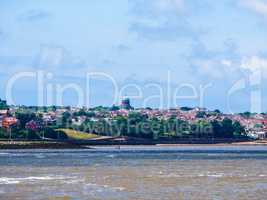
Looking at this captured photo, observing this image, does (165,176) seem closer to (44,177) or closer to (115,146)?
(44,177)

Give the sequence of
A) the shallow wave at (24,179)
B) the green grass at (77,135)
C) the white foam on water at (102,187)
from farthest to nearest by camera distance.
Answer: the green grass at (77,135), the shallow wave at (24,179), the white foam on water at (102,187)

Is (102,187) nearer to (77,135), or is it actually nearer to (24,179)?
(24,179)

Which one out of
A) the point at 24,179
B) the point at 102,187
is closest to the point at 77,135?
the point at 24,179

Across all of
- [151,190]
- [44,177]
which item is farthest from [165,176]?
[151,190]

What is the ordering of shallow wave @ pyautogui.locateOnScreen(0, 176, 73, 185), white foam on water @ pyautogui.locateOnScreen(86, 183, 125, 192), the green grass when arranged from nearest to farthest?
1. white foam on water @ pyautogui.locateOnScreen(86, 183, 125, 192)
2. shallow wave @ pyautogui.locateOnScreen(0, 176, 73, 185)
3. the green grass

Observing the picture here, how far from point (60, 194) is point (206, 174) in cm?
1742

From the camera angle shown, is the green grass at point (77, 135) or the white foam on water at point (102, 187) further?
the green grass at point (77, 135)

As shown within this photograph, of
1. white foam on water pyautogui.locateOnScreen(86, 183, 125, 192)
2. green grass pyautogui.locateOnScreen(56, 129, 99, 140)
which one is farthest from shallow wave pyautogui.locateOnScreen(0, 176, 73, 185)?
green grass pyautogui.locateOnScreen(56, 129, 99, 140)

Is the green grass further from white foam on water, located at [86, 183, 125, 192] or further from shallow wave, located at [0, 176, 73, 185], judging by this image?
white foam on water, located at [86, 183, 125, 192]

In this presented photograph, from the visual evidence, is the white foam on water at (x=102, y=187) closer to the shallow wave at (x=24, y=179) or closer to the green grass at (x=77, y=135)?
the shallow wave at (x=24, y=179)

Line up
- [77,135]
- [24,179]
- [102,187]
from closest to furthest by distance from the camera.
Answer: [102,187] → [24,179] → [77,135]

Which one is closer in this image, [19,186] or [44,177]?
[19,186]

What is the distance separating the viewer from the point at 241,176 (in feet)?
171

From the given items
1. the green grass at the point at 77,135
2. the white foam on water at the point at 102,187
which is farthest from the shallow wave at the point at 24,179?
the green grass at the point at 77,135
